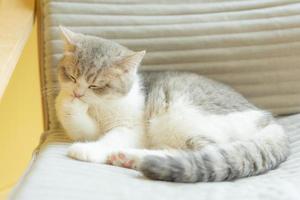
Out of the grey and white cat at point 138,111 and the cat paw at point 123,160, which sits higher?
the grey and white cat at point 138,111

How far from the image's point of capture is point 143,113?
4.46 feet

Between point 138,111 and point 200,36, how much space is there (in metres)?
0.31

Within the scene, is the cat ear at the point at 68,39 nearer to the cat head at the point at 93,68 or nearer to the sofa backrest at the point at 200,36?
the cat head at the point at 93,68

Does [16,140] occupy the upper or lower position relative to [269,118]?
lower

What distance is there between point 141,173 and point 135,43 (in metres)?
0.53

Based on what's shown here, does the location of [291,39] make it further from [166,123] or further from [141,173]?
[141,173]

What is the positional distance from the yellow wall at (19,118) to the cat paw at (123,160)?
876 millimetres

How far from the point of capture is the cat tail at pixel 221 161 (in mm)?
971

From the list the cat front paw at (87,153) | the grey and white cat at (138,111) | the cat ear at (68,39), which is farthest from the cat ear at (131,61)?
the cat front paw at (87,153)

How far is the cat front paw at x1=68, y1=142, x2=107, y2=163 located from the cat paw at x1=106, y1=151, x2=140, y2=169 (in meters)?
0.02

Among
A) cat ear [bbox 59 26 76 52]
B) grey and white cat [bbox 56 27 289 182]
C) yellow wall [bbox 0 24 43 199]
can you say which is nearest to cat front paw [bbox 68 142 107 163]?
grey and white cat [bbox 56 27 289 182]

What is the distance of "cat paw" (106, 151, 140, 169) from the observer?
1.13m

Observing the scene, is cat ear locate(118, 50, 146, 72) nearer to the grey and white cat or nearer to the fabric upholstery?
the grey and white cat

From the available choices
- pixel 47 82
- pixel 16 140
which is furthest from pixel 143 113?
pixel 16 140
